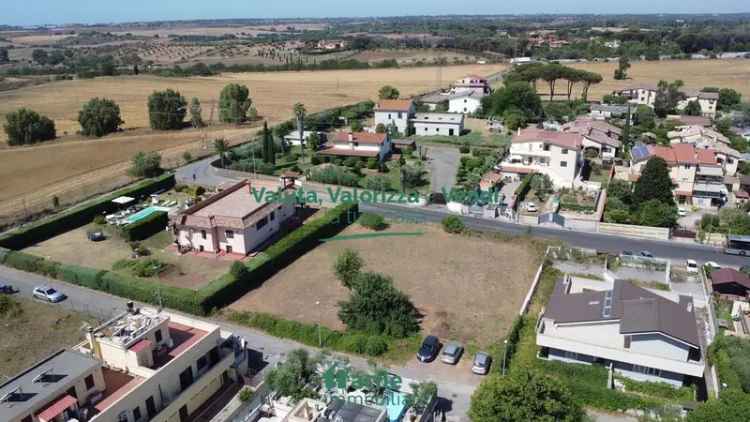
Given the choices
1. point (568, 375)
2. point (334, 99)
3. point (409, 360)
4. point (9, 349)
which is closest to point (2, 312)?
point (9, 349)

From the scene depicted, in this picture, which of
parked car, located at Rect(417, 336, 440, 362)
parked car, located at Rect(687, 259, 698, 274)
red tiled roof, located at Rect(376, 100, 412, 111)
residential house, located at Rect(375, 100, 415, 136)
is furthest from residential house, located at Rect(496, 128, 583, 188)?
parked car, located at Rect(417, 336, 440, 362)

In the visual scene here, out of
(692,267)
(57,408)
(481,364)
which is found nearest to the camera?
(57,408)

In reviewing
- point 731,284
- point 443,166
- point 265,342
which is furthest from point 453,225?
point 265,342

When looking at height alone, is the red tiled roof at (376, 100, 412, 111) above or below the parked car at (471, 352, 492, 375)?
above

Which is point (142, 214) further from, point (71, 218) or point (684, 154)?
point (684, 154)

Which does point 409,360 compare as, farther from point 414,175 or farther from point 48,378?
point 414,175

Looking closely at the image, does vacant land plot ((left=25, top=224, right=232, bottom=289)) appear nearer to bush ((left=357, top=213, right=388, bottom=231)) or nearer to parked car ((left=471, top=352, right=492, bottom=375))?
bush ((left=357, top=213, right=388, bottom=231))
